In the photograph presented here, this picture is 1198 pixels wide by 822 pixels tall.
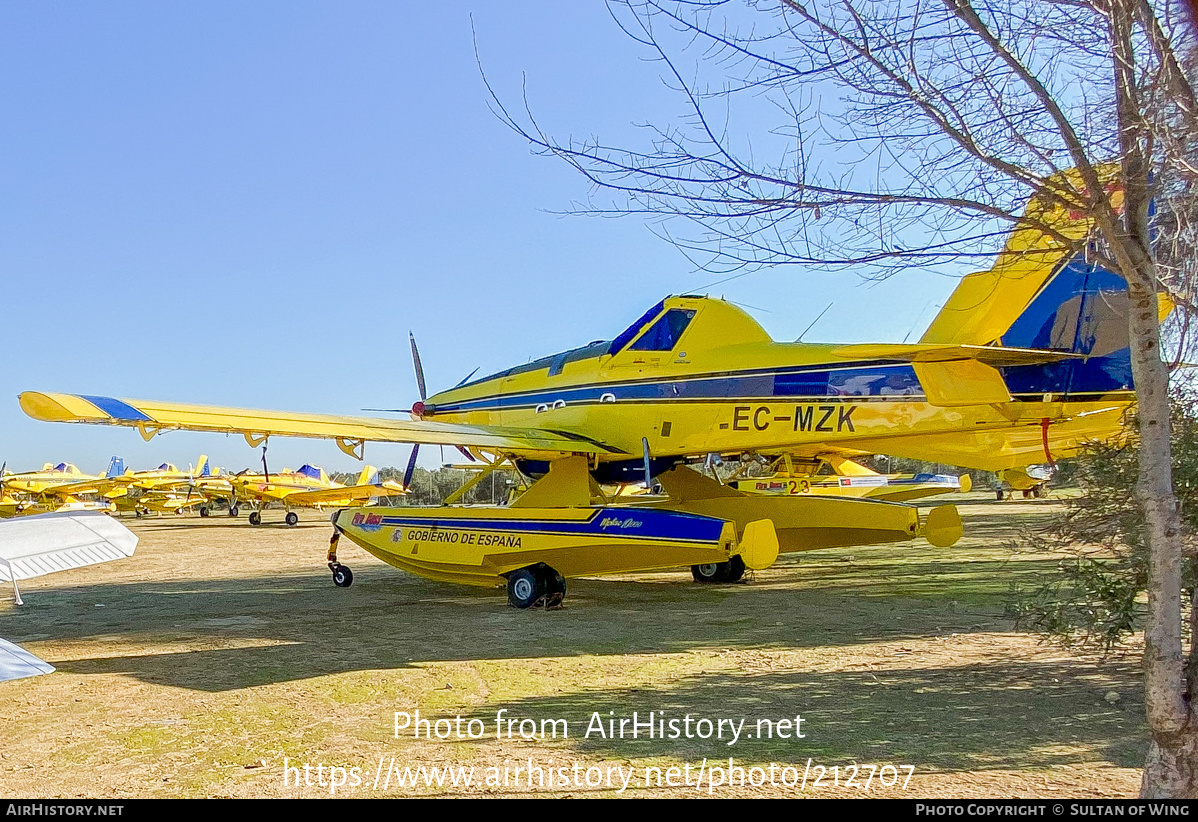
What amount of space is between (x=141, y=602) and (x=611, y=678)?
829cm

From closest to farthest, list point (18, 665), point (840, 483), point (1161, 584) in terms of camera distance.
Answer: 1. point (1161, 584)
2. point (18, 665)
3. point (840, 483)

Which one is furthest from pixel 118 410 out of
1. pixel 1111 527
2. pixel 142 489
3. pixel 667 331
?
pixel 142 489

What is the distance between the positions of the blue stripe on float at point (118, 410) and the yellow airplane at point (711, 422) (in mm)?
27

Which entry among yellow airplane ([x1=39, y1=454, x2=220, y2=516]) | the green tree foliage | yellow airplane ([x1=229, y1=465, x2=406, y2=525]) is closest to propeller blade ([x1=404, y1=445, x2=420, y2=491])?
the green tree foliage

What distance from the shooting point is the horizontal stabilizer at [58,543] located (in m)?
5.64

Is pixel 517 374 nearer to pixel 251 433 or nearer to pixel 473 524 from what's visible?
pixel 473 524

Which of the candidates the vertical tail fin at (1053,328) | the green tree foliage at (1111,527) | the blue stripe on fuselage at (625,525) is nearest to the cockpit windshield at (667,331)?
the blue stripe on fuselage at (625,525)

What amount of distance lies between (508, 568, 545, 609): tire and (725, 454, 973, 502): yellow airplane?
23.2ft

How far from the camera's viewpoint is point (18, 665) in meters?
4.40

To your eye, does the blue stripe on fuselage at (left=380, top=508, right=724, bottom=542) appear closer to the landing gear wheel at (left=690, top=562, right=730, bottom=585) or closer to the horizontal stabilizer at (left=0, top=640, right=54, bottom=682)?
the landing gear wheel at (left=690, top=562, right=730, bottom=585)

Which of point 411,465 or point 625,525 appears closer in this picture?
point 625,525

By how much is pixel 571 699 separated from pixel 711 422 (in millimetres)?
5359

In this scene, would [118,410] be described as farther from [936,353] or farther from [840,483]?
[840,483]

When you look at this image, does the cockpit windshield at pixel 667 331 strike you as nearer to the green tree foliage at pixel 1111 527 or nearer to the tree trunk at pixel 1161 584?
the green tree foliage at pixel 1111 527
